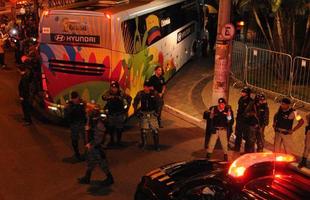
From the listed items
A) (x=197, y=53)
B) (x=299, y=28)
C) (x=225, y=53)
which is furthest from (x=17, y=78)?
(x=299, y=28)

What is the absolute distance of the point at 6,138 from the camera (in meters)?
11.8

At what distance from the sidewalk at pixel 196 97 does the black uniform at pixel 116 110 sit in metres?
2.57

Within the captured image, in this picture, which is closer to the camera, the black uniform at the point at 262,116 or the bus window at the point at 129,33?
the black uniform at the point at 262,116

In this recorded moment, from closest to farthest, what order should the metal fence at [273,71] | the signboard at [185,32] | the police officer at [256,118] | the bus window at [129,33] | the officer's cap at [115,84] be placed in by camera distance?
1. the police officer at [256,118]
2. the officer's cap at [115,84]
3. the bus window at [129,33]
4. the metal fence at [273,71]
5. the signboard at [185,32]

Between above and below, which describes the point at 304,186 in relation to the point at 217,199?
above

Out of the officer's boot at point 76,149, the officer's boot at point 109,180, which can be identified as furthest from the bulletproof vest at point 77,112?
the officer's boot at point 109,180

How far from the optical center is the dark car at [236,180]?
5378 mm

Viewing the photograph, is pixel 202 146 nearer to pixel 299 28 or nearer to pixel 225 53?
pixel 225 53

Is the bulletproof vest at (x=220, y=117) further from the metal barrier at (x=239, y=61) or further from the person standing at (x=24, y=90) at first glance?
the metal barrier at (x=239, y=61)

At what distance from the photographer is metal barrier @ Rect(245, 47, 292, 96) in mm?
14992

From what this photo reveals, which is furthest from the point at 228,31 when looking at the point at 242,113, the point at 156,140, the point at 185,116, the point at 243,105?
Answer: the point at 185,116

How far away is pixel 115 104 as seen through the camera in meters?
11.0

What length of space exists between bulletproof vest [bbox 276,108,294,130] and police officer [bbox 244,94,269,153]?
37 cm

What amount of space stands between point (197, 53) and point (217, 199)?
51.1ft
